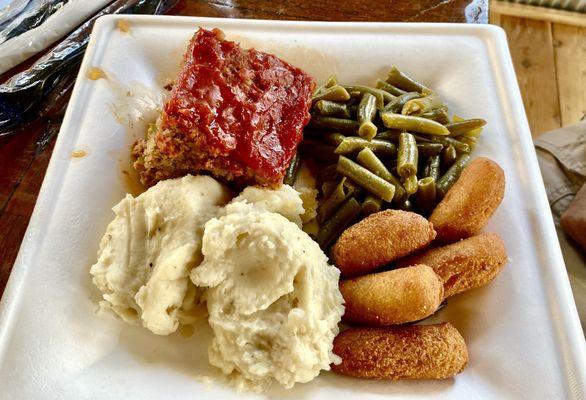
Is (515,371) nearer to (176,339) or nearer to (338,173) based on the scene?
(338,173)

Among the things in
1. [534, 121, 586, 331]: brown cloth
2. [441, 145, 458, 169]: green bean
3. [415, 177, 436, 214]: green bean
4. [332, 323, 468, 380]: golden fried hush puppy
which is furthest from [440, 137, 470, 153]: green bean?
[534, 121, 586, 331]: brown cloth

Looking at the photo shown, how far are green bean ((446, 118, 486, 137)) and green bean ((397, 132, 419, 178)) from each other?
0.82 ft

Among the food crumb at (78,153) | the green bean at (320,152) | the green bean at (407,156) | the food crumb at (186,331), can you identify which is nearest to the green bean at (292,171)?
the green bean at (320,152)

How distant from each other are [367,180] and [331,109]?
50 centimetres

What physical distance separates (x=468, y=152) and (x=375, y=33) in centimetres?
95

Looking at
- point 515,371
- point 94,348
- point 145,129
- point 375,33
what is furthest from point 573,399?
point 145,129

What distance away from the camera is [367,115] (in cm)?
279

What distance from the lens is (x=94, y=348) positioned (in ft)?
7.17

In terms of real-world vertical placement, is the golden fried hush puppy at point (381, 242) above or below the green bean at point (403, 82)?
below

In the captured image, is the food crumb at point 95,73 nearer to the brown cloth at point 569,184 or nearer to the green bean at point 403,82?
the green bean at point 403,82

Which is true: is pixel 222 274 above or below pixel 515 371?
above

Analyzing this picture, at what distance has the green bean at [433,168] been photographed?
8.95ft

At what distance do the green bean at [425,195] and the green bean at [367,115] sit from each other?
37cm

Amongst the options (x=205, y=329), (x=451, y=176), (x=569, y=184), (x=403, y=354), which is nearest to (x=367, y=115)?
(x=451, y=176)
